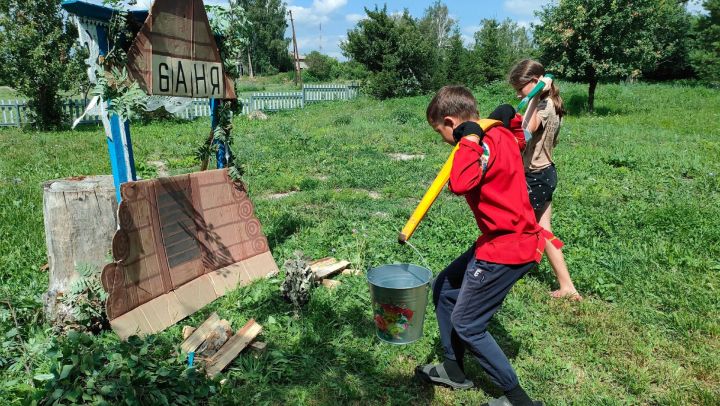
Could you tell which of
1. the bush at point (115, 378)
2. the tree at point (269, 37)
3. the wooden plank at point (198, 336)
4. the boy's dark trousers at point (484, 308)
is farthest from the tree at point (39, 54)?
the tree at point (269, 37)

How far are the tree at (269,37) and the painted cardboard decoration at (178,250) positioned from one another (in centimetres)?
6340

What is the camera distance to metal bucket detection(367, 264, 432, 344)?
2.60 meters

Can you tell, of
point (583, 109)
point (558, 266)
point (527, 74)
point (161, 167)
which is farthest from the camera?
point (583, 109)

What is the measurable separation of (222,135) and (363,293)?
73.9 inches

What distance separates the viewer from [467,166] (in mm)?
2176

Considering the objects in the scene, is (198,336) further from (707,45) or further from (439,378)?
(707,45)

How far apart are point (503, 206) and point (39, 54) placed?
15.7m

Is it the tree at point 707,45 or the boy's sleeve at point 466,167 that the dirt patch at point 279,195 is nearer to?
the boy's sleeve at point 466,167

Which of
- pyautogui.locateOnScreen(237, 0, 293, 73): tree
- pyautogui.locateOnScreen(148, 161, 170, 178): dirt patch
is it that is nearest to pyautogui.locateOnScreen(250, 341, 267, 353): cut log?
pyautogui.locateOnScreen(148, 161, 170, 178): dirt patch

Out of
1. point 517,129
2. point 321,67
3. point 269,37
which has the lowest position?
point 517,129

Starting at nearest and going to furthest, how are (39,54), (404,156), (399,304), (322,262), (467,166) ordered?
1. (467,166)
2. (399,304)
3. (322,262)
4. (404,156)
5. (39,54)

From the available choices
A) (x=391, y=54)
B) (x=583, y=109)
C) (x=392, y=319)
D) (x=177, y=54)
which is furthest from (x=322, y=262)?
(x=391, y=54)

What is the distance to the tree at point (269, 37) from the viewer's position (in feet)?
209

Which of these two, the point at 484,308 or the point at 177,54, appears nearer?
the point at 484,308
